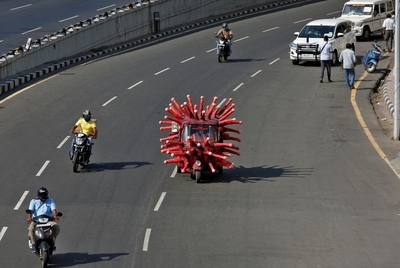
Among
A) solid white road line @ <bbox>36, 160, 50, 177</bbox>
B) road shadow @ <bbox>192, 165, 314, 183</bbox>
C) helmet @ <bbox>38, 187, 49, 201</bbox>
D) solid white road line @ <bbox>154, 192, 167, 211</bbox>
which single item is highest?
helmet @ <bbox>38, 187, 49, 201</bbox>

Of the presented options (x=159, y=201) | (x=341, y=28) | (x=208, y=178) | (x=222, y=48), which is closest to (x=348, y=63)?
(x=222, y=48)

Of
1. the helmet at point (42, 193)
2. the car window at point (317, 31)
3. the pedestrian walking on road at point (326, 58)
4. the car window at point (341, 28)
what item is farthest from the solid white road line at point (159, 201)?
the car window at point (341, 28)

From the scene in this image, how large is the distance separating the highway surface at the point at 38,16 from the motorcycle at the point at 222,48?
391 inches

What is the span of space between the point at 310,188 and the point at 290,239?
4190mm

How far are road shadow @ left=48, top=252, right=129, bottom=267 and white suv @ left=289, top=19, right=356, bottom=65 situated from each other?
23.7 meters

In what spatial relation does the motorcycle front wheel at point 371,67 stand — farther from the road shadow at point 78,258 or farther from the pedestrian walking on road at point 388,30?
the road shadow at point 78,258

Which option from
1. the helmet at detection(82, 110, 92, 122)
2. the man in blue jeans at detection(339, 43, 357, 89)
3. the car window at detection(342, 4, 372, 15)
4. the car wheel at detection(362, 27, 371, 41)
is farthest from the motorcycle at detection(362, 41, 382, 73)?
the helmet at detection(82, 110, 92, 122)

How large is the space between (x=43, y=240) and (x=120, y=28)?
30611 mm

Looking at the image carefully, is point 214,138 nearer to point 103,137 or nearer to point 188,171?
point 188,171

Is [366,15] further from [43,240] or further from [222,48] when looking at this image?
[43,240]

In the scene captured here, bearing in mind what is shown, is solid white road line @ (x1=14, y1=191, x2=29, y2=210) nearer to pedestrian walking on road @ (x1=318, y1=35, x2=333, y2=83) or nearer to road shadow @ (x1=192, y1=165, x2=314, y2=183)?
road shadow @ (x1=192, y1=165, x2=314, y2=183)

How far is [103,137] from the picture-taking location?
96.1 feet

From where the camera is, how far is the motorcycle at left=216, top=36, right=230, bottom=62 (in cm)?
4097

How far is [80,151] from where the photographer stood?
25016 millimetres
